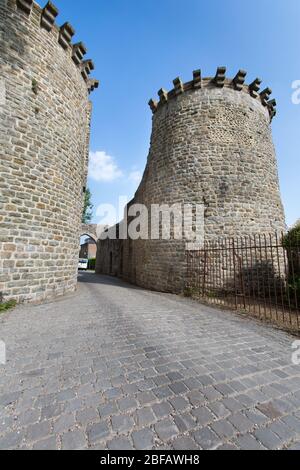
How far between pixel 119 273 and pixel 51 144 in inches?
481

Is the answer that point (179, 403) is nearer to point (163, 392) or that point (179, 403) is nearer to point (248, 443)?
point (163, 392)

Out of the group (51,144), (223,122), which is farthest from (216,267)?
(51,144)

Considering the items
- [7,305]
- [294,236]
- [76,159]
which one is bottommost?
[7,305]

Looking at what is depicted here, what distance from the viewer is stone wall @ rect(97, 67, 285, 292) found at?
803 centimetres

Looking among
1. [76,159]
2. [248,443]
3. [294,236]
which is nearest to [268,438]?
[248,443]

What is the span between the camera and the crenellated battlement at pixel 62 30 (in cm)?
604

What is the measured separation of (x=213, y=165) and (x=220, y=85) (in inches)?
149

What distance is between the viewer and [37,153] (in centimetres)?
589

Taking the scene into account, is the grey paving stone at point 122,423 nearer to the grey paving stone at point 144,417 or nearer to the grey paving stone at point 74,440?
the grey paving stone at point 144,417

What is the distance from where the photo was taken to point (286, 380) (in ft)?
7.09

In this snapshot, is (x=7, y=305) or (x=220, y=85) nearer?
(x=7, y=305)

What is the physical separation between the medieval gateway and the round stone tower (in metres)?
0.03

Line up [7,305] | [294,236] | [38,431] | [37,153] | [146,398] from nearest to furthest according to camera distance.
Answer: [38,431]
[146,398]
[7,305]
[37,153]
[294,236]

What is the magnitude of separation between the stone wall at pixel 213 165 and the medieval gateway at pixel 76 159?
43mm
